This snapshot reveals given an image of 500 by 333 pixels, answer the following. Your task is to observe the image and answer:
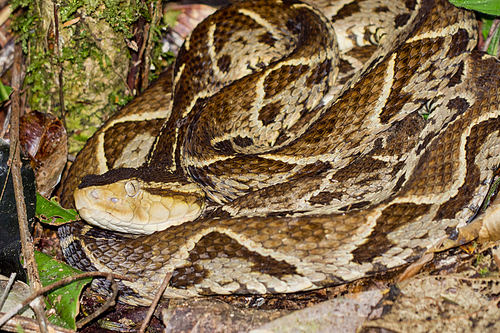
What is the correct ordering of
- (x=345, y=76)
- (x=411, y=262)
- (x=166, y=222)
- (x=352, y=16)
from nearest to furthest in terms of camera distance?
(x=411, y=262), (x=166, y=222), (x=345, y=76), (x=352, y=16)

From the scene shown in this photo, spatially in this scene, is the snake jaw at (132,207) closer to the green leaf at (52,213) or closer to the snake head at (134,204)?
the snake head at (134,204)

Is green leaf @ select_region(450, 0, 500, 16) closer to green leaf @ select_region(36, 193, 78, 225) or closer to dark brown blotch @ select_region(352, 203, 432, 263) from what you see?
dark brown blotch @ select_region(352, 203, 432, 263)

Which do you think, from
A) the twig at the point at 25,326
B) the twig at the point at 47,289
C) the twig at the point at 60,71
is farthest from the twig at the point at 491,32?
the twig at the point at 25,326

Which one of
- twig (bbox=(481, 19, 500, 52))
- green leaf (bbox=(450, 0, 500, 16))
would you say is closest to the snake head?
green leaf (bbox=(450, 0, 500, 16))

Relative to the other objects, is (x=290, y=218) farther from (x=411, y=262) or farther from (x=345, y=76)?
(x=345, y=76)

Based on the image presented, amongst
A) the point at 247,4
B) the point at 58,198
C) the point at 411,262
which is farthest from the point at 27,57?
the point at 411,262

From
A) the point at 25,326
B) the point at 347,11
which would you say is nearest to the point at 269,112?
the point at 347,11

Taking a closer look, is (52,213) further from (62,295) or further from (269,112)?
(269,112)
